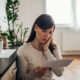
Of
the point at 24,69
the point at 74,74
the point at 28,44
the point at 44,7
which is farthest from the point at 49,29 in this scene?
the point at 44,7

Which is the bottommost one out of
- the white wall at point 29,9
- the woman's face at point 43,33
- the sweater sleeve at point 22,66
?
the sweater sleeve at point 22,66

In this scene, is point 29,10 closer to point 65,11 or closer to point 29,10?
point 29,10

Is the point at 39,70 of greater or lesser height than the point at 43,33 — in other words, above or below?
below

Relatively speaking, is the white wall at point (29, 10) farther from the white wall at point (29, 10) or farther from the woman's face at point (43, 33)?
the woman's face at point (43, 33)

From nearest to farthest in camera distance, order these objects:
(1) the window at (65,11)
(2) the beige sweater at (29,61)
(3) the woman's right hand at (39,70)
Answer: (3) the woman's right hand at (39,70), (2) the beige sweater at (29,61), (1) the window at (65,11)

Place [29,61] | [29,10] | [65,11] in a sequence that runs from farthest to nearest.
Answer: [65,11] → [29,10] → [29,61]

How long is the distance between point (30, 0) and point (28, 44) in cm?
274

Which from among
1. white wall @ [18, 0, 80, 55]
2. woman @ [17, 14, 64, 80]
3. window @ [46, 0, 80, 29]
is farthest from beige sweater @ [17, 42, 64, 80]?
window @ [46, 0, 80, 29]

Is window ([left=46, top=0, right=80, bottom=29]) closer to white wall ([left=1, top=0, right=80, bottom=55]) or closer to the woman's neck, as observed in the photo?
white wall ([left=1, top=0, right=80, bottom=55])

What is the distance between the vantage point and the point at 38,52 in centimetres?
99

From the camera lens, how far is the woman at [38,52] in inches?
35.6

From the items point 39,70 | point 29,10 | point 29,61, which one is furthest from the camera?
point 29,10

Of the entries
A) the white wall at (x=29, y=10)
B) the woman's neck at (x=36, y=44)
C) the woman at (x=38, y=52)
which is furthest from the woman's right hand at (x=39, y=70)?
the white wall at (x=29, y=10)

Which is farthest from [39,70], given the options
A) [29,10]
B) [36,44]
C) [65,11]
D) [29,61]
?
[65,11]
